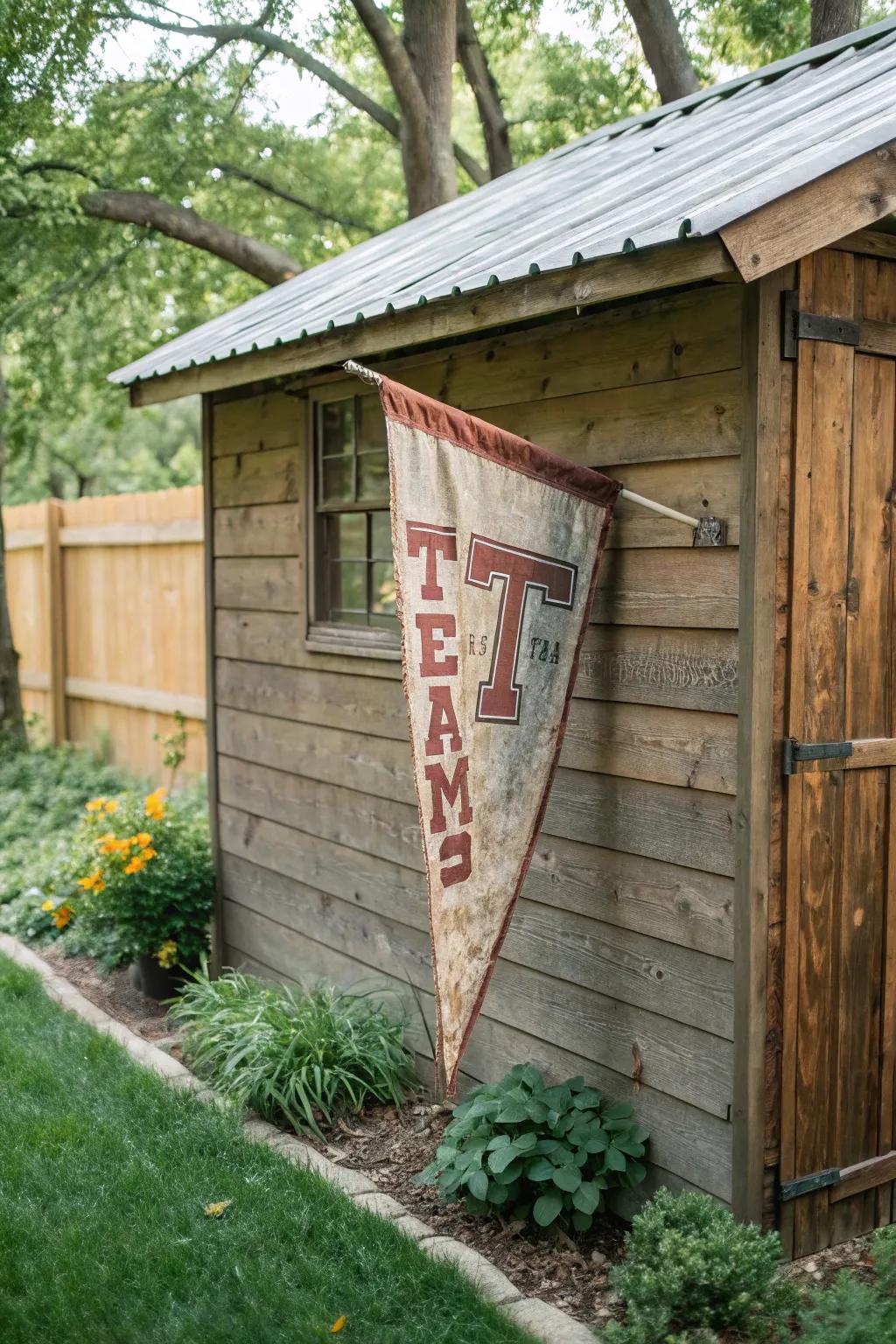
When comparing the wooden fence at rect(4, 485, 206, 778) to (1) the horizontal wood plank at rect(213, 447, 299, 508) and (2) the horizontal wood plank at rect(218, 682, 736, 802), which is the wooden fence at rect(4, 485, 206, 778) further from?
(2) the horizontal wood plank at rect(218, 682, 736, 802)

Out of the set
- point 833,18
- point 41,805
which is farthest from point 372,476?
point 41,805

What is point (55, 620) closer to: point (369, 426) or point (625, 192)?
point (369, 426)

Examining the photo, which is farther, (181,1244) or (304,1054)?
(304,1054)

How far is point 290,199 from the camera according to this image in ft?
41.0

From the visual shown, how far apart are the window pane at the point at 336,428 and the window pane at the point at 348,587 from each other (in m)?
→ 0.51

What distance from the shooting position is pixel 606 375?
13.4 feet

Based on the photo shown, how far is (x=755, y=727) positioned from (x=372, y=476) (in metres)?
2.87

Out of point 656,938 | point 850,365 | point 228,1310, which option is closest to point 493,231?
point 850,365

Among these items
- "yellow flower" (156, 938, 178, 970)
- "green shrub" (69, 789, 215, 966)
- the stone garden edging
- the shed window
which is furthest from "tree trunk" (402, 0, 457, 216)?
the stone garden edging

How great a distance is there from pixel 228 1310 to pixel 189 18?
1085 centimetres

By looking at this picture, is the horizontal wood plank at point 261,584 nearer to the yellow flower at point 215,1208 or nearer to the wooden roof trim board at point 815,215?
the yellow flower at point 215,1208

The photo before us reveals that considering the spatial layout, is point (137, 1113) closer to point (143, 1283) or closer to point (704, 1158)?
point (143, 1283)

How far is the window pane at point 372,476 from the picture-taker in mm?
5578

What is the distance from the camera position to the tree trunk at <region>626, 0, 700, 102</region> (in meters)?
10.1
